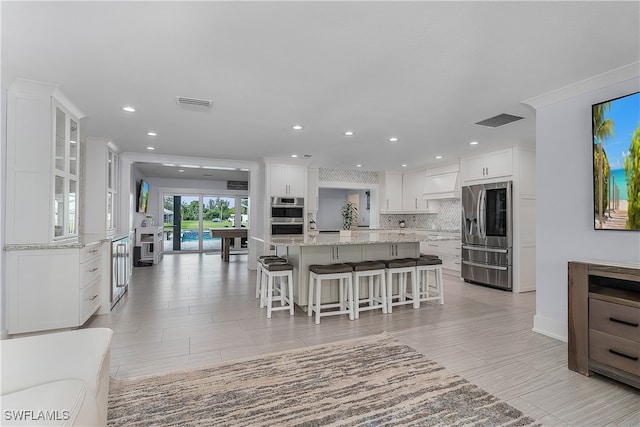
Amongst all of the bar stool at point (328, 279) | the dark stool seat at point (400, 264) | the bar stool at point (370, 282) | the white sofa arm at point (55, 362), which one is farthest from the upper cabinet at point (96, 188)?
the dark stool seat at point (400, 264)

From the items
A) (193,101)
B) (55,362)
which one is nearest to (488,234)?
(193,101)

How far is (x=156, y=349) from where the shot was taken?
280 cm

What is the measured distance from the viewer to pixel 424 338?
10.2ft

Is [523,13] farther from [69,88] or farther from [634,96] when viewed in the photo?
[69,88]

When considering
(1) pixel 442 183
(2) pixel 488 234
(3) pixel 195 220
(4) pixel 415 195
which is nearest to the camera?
(2) pixel 488 234

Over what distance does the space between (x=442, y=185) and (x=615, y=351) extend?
186 inches

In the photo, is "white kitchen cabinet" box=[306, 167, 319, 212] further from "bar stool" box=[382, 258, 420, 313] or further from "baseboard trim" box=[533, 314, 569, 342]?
"baseboard trim" box=[533, 314, 569, 342]

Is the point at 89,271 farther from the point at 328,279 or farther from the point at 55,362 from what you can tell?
the point at 328,279

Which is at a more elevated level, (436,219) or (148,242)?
(436,219)

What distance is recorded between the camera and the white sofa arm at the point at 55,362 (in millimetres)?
1300

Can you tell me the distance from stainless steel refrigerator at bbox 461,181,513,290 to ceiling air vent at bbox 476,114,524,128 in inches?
60.4

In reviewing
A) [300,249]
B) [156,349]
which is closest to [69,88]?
[156,349]

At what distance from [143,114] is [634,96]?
470 centimetres

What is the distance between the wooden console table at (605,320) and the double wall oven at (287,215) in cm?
481
